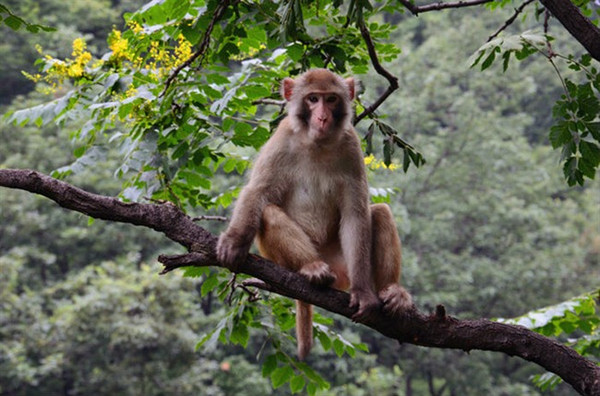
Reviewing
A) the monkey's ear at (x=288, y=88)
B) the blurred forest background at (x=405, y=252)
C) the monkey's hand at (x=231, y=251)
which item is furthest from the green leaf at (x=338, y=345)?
the blurred forest background at (x=405, y=252)

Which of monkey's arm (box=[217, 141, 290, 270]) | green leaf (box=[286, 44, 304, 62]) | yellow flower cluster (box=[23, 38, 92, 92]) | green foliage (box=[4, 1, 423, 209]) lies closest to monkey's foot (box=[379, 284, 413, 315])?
monkey's arm (box=[217, 141, 290, 270])

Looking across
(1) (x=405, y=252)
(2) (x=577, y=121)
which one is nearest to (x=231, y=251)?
(2) (x=577, y=121)

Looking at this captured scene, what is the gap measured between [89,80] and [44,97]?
18.9 m

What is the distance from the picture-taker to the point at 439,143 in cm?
2806

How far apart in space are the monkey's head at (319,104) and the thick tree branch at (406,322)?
1.01 metres

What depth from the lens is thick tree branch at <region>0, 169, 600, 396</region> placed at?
3.66 m

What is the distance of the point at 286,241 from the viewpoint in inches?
169

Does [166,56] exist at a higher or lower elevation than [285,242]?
higher

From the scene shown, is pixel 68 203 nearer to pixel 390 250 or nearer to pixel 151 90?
pixel 151 90

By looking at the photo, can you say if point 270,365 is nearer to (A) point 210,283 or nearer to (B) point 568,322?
(A) point 210,283

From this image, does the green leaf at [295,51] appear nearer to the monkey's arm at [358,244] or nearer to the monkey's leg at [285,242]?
the monkey's arm at [358,244]

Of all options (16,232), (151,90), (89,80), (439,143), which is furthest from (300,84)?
(439,143)

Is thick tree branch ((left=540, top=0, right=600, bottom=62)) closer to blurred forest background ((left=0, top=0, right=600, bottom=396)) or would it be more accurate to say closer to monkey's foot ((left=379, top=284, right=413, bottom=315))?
monkey's foot ((left=379, top=284, right=413, bottom=315))

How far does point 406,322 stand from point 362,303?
10.1 inches
